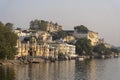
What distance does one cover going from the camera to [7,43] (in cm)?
7738

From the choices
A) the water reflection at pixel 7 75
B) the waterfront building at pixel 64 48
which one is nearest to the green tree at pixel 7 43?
the water reflection at pixel 7 75

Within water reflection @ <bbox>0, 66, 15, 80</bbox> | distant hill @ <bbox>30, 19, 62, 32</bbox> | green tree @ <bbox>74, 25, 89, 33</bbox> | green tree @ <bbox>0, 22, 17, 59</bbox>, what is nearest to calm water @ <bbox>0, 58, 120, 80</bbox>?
water reflection @ <bbox>0, 66, 15, 80</bbox>

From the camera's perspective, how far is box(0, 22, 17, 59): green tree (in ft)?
248

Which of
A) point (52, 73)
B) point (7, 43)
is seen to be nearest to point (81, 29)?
point (7, 43)

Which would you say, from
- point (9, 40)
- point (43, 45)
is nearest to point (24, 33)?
point (43, 45)

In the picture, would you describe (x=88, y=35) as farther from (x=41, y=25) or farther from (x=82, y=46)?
(x=82, y=46)

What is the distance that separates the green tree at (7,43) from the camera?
75625 mm

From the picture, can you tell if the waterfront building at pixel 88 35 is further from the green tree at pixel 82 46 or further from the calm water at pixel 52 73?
the calm water at pixel 52 73

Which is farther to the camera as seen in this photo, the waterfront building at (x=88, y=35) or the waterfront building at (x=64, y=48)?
the waterfront building at (x=88, y=35)

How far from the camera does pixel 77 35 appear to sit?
18350 centimetres

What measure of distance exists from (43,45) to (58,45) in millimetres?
15986

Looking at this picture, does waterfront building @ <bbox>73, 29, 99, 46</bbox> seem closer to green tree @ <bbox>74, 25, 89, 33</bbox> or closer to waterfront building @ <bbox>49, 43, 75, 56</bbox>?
green tree @ <bbox>74, 25, 89, 33</bbox>

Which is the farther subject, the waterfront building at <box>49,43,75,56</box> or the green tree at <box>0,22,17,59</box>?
the waterfront building at <box>49,43,75,56</box>

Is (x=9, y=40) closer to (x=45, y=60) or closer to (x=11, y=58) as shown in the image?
(x=11, y=58)
